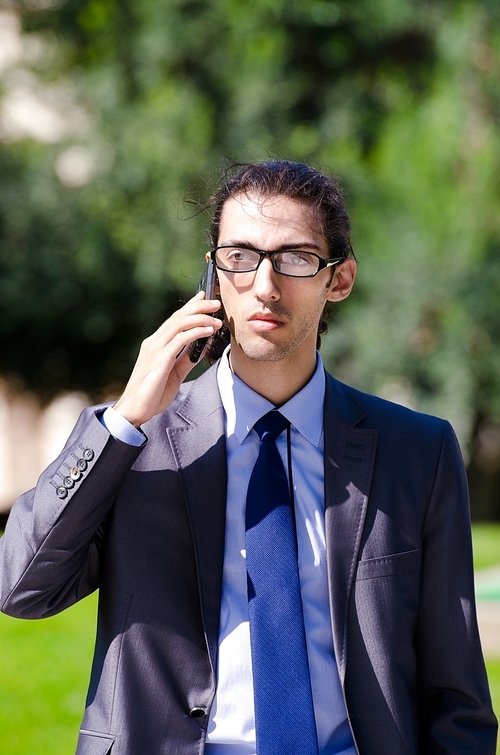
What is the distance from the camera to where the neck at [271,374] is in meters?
2.31

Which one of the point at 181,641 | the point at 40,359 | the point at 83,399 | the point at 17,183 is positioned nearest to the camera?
the point at 181,641

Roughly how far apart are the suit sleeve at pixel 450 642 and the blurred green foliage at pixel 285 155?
9.07 m

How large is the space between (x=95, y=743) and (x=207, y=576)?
0.43 metres

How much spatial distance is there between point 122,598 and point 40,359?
39.1ft

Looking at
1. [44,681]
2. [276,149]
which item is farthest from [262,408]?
[276,149]

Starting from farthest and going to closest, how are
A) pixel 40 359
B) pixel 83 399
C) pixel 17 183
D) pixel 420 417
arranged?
pixel 83 399 < pixel 40 359 < pixel 17 183 < pixel 420 417

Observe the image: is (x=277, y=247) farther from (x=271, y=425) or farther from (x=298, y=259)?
(x=271, y=425)

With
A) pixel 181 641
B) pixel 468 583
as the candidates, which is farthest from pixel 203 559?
pixel 468 583

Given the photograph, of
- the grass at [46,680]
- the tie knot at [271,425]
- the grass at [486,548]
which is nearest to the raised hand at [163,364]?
the tie knot at [271,425]

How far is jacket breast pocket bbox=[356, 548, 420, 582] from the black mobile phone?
2.03ft

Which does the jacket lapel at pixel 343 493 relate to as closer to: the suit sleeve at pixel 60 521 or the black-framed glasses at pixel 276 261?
the black-framed glasses at pixel 276 261

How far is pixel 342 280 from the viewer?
244 centimetres

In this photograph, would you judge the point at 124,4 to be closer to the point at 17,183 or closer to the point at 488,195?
the point at 17,183

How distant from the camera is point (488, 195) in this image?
11.6m
